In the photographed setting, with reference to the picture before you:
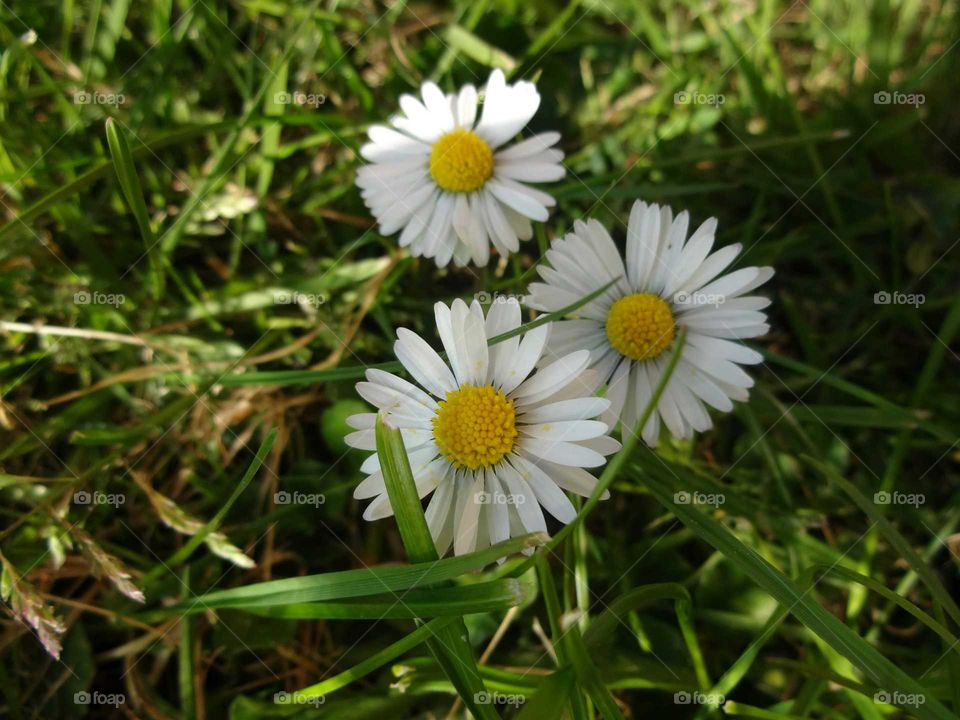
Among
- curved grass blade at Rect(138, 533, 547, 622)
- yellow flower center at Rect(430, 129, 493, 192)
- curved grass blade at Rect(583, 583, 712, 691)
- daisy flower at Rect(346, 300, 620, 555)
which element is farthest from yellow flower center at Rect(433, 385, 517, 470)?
yellow flower center at Rect(430, 129, 493, 192)

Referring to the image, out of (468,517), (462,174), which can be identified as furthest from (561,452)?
(462,174)

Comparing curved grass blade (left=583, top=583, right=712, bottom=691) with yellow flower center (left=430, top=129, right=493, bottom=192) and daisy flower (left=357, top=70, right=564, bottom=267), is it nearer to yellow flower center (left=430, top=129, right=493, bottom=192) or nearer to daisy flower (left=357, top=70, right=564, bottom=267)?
daisy flower (left=357, top=70, right=564, bottom=267)

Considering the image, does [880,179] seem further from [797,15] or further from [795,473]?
[795,473]

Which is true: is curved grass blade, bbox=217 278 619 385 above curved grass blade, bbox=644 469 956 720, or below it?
above

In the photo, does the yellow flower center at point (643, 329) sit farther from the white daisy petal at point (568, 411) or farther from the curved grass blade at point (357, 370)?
the white daisy petal at point (568, 411)

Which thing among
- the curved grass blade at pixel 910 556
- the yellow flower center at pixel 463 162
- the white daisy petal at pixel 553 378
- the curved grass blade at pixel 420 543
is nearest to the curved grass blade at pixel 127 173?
the yellow flower center at pixel 463 162

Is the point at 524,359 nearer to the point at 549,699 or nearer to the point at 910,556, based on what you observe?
the point at 549,699

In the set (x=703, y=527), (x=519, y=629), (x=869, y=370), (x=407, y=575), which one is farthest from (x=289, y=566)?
(x=869, y=370)
